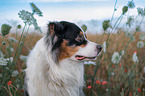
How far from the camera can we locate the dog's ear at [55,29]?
69.3 inches

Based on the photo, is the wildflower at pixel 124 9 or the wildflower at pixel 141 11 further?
the wildflower at pixel 141 11

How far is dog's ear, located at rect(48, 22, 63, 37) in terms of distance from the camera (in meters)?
1.76

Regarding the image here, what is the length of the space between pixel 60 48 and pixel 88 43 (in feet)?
1.10

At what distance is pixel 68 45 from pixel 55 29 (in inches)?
9.2

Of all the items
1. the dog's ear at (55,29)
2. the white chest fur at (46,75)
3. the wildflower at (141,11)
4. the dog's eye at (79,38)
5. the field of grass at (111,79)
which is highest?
the wildflower at (141,11)

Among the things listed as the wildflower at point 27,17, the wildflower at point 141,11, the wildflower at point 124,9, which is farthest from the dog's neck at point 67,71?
the wildflower at point 141,11

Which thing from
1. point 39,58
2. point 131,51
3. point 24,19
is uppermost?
point 24,19

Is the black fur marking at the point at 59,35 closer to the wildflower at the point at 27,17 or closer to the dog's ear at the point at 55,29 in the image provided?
the dog's ear at the point at 55,29

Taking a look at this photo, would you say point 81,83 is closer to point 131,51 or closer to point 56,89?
point 56,89

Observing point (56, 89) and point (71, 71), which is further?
point (71, 71)

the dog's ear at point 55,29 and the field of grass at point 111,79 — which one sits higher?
the dog's ear at point 55,29

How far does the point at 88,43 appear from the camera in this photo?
1893 millimetres

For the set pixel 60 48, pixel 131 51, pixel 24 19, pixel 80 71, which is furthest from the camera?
pixel 131 51

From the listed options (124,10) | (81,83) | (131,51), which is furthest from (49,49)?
(131,51)
